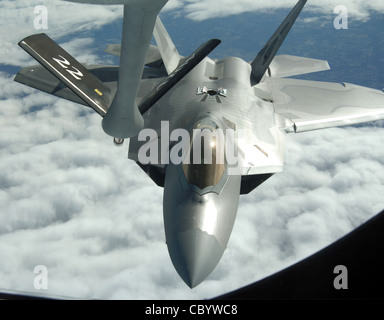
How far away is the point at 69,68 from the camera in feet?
30.4

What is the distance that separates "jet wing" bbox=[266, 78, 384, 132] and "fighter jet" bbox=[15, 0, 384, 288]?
47 millimetres

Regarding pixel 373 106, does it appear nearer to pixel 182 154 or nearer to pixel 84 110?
pixel 182 154

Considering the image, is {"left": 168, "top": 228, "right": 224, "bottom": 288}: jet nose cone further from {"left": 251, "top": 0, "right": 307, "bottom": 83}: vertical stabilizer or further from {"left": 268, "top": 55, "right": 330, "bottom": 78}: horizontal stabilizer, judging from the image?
{"left": 268, "top": 55, "right": 330, "bottom": 78}: horizontal stabilizer

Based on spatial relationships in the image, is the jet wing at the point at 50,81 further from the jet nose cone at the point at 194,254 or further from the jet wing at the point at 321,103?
the jet nose cone at the point at 194,254

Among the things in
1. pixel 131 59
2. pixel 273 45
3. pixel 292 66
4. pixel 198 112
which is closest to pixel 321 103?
pixel 273 45

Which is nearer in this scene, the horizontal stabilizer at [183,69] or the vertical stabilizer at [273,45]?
the horizontal stabilizer at [183,69]

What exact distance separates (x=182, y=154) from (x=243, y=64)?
9030 millimetres

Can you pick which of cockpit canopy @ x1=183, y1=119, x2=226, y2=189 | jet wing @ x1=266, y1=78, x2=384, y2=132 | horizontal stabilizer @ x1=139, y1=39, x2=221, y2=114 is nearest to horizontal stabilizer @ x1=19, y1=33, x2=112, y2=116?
horizontal stabilizer @ x1=139, y1=39, x2=221, y2=114

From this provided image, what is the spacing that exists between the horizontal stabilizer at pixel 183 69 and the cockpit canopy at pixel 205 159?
1.96 metres

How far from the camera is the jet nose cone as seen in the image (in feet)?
28.9

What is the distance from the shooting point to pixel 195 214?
9.40 m

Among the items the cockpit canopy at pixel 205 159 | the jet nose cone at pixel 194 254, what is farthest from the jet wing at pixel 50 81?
the jet nose cone at pixel 194 254

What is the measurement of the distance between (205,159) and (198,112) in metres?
3.23

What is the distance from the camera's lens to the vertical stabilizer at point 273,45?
15.6 meters
